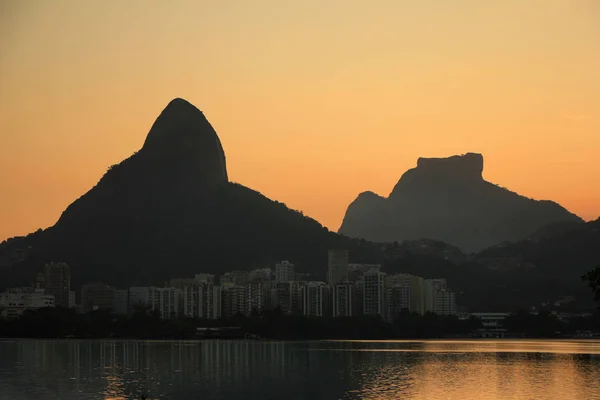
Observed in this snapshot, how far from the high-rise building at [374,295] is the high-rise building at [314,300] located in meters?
8.16

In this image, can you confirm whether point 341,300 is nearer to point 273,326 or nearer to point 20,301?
point 273,326

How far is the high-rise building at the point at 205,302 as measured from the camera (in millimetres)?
196125

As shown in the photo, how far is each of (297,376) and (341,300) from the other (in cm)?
12192

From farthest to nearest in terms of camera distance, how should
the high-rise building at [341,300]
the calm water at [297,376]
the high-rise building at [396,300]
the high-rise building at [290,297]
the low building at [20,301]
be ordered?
1. the high-rise building at [290,297]
2. the high-rise building at [396,300]
3. the high-rise building at [341,300]
4. the low building at [20,301]
5. the calm water at [297,376]

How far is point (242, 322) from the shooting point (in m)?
166

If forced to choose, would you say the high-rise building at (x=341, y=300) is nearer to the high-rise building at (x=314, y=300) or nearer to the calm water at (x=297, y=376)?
the high-rise building at (x=314, y=300)

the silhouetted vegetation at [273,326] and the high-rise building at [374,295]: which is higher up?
the high-rise building at [374,295]

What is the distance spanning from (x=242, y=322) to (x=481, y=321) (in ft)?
168

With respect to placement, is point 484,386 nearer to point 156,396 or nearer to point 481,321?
point 156,396

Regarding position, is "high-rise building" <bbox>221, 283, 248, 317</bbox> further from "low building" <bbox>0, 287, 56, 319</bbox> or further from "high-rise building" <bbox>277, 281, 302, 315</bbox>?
"low building" <bbox>0, 287, 56, 319</bbox>

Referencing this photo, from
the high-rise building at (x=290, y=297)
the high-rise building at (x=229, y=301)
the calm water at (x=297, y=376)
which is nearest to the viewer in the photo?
the calm water at (x=297, y=376)

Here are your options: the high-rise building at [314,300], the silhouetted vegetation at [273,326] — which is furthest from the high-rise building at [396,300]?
the high-rise building at [314,300]

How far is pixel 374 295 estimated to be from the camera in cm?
19038

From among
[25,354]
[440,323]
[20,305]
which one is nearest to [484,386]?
[25,354]
